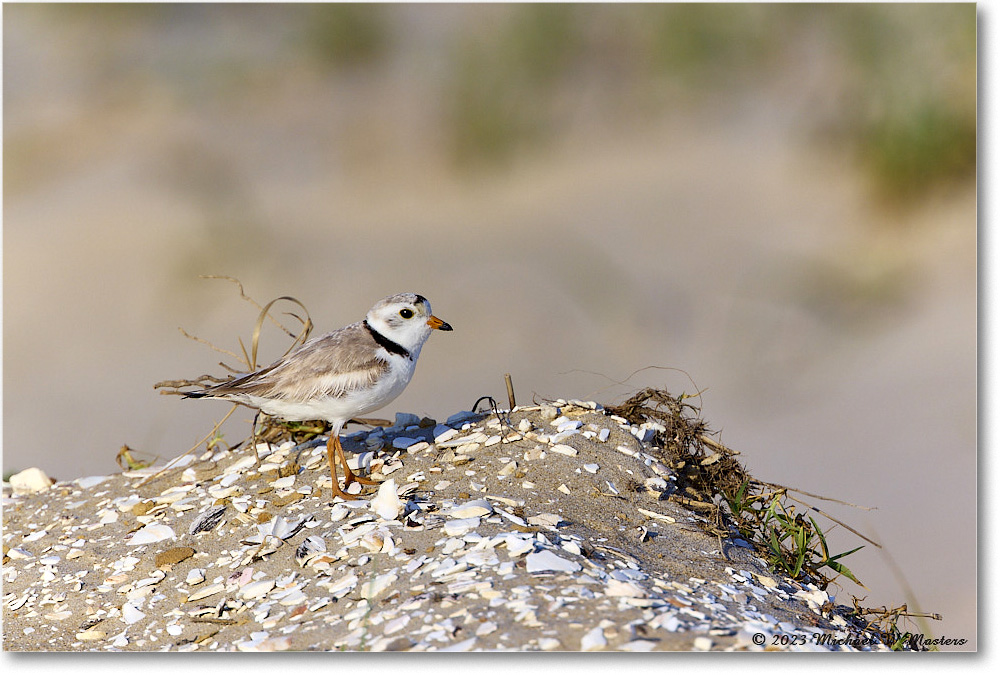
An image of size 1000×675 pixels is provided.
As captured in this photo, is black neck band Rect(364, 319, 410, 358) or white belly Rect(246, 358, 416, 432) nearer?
white belly Rect(246, 358, 416, 432)

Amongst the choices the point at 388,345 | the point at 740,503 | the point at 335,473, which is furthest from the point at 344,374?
the point at 740,503

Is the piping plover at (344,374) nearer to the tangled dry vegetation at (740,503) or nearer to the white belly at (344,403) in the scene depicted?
the white belly at (344,403)

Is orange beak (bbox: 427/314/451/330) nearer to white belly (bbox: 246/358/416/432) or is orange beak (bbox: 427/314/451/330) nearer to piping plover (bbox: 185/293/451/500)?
piping plover (bbox: 185/293/451/500)

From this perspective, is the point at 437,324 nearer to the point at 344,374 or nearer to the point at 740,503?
the point at 344,374

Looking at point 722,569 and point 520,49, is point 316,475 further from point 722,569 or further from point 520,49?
point 520,49

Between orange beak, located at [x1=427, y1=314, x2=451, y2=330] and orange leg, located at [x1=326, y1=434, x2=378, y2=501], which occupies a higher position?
orange beak, located at [x1=427, y1=314, x2=451, y2=330]

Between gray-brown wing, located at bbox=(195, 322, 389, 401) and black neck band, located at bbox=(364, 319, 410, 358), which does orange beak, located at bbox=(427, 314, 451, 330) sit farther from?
gray-brown wing, located at bbox=(195, 322, 389, 401)

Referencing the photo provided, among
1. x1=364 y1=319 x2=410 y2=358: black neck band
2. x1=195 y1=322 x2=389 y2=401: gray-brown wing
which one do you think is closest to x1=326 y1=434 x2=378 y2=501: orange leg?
x1=195 y1=322 x2=389 y2=401: gray-brown wing

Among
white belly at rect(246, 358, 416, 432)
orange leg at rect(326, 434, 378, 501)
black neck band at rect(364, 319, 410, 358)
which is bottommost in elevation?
orange leg at rect(326, 434, 378, 501)

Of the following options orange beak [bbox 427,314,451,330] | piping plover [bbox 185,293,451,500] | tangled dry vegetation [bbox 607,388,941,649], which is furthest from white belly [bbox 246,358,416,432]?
tangled dry vegetation [bbox 607,388,941,649]
